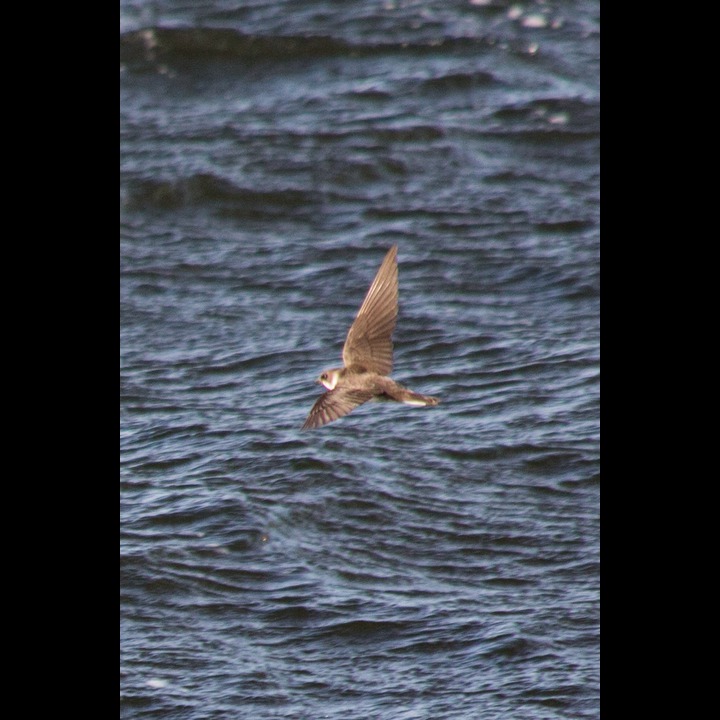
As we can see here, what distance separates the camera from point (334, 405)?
4.57 meters

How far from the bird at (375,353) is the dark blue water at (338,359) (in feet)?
2.61

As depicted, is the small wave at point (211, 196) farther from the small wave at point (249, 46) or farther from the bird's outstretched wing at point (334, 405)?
the bird's outstretched wing at point (334, 405)

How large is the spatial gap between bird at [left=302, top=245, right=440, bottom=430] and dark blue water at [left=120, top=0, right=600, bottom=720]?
79cm

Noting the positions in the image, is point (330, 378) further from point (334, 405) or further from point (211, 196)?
point (211, 196)

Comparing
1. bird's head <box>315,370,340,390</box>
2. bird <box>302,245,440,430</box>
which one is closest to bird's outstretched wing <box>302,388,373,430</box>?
bird <box>302,245,440,430</box>

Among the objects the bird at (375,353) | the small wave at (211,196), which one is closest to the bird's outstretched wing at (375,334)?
the bird at (375,353)

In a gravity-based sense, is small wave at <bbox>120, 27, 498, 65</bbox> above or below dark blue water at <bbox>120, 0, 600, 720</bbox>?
above

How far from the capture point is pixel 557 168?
8.55 metres

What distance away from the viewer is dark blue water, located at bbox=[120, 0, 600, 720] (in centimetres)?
493

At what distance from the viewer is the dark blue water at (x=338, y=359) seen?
493 cm

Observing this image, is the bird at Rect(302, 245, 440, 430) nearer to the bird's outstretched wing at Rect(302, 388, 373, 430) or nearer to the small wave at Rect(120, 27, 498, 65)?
the bird's outstretched wing at Rect(302, 388, 373, 430)

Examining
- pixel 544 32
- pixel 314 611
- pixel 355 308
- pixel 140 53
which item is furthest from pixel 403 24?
pixel 314 611
